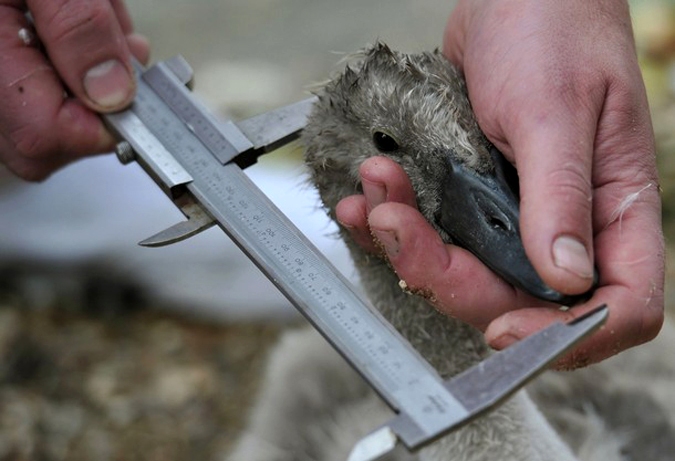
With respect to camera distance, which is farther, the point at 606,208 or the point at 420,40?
the point at 420,40

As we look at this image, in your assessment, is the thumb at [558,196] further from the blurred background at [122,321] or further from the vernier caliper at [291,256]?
the blurred background at [122,321]

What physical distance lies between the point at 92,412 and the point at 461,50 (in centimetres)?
178

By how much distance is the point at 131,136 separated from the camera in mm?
1866

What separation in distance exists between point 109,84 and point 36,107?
0.19m

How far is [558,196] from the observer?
1.36 metres

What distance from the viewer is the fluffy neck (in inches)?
76.2

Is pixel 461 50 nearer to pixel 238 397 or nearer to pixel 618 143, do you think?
pixel 618 143

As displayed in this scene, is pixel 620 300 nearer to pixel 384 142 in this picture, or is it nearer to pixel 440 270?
pixel 440 270

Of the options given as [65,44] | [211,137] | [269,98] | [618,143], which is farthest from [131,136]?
[269,98]

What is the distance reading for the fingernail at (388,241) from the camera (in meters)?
1.49

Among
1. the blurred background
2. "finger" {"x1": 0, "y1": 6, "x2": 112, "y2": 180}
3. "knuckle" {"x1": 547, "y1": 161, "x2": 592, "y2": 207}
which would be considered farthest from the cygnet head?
the blurred background

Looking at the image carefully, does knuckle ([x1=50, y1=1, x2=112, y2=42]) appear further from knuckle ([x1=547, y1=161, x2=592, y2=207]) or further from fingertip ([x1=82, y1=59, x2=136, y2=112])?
knuckle ([x1=547, y1=161, x2=592, y2=207])

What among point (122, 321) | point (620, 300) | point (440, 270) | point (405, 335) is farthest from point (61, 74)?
point (122, 321)

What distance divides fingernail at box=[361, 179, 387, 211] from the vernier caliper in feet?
0.42
